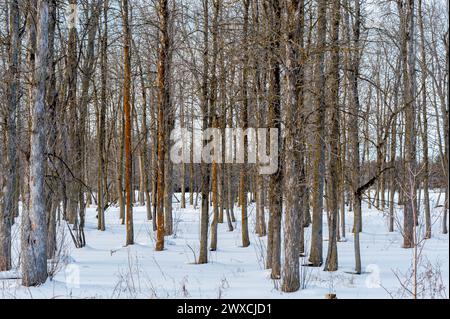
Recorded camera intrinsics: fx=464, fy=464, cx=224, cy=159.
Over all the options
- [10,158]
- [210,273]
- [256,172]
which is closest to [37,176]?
[10,158]

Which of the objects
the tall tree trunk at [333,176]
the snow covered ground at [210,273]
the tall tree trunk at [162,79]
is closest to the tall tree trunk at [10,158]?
the snow covered ground at [210,273]

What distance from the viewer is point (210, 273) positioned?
1025cm

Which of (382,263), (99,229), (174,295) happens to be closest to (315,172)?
(382,263)

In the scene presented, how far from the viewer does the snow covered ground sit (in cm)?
730

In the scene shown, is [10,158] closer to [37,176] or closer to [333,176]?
[37,176]

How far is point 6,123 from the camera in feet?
31.1

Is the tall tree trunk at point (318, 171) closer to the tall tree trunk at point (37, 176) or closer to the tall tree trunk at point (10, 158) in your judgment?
the tall tree trunk at point (37, 176)

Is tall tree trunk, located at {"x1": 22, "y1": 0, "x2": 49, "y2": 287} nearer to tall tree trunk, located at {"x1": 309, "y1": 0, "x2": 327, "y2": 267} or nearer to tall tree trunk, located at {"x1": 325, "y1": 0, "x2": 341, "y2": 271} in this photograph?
tall tree trunk, located at {"x1": 309, "y1": 0, "x2": 327, "y2": 267}

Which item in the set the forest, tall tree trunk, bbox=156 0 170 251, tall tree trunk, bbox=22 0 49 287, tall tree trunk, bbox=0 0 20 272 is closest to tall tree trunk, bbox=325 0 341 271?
the forest

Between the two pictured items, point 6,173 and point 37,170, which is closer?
point 37,170
